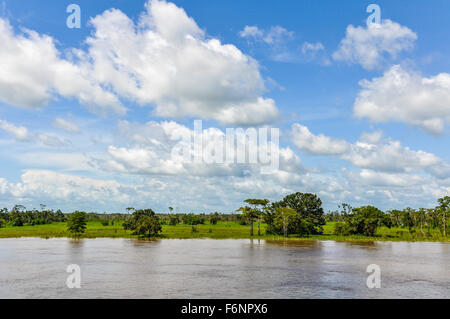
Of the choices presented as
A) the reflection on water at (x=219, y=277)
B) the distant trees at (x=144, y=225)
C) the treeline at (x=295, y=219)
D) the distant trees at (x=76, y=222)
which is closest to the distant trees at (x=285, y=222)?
the treeline at (x=295, y=219)

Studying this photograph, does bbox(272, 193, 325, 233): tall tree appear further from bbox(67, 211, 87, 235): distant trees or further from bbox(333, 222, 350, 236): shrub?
bbox(67, 211, 87, 235): distant trees

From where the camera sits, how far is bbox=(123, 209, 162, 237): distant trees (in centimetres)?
11381

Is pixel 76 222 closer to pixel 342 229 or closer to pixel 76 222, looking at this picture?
pixel 76 222

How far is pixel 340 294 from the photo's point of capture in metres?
35.5

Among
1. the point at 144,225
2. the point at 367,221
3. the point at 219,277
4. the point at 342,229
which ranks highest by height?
the point at 367,221

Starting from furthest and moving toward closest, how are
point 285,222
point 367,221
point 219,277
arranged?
point 367,221 < point 285,222 < point 219,277

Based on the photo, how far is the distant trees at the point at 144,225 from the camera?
114m

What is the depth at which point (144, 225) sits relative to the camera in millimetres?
113375

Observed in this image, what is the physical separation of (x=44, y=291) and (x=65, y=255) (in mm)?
32320

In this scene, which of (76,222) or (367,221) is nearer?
(76,222)

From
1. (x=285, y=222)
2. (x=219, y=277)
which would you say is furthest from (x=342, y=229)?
(x=219, y=277)

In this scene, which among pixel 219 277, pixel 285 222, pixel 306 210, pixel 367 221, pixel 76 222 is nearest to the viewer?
pixel 219 277
